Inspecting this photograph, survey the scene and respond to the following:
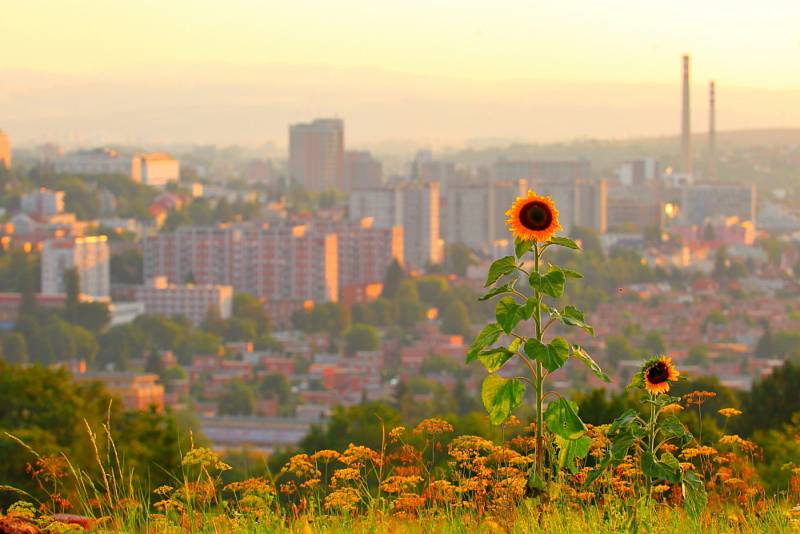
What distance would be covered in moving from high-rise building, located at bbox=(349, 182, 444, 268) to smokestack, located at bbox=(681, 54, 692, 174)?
43.3 ft

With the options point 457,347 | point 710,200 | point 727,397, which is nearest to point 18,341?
point 457,347

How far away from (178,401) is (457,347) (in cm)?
838

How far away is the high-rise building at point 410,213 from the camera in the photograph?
61219 mm

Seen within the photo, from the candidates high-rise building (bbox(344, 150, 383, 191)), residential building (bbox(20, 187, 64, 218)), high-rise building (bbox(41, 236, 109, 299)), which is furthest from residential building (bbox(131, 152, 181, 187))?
high-rise building (bbox(41, 236, 109, 299))

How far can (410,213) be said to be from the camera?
62312 millimetres

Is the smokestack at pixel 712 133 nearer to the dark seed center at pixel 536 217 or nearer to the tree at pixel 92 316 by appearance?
the tree at pixel 92 316

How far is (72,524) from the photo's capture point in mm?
2166

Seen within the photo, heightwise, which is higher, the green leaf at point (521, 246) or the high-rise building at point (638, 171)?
the green leaf at point (521, 246)

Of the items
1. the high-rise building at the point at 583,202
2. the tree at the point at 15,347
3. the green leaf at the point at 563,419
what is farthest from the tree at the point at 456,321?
the green leaf at the point at 563,419

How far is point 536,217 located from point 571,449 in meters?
0.29

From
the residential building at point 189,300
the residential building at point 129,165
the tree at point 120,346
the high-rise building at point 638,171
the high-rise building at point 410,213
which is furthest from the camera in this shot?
the high-rise building at point 638,171

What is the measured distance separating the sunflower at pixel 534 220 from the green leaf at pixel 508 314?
8cm

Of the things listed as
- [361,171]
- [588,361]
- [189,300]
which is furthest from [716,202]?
[588,361]

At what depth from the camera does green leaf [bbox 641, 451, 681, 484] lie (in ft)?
7.06
